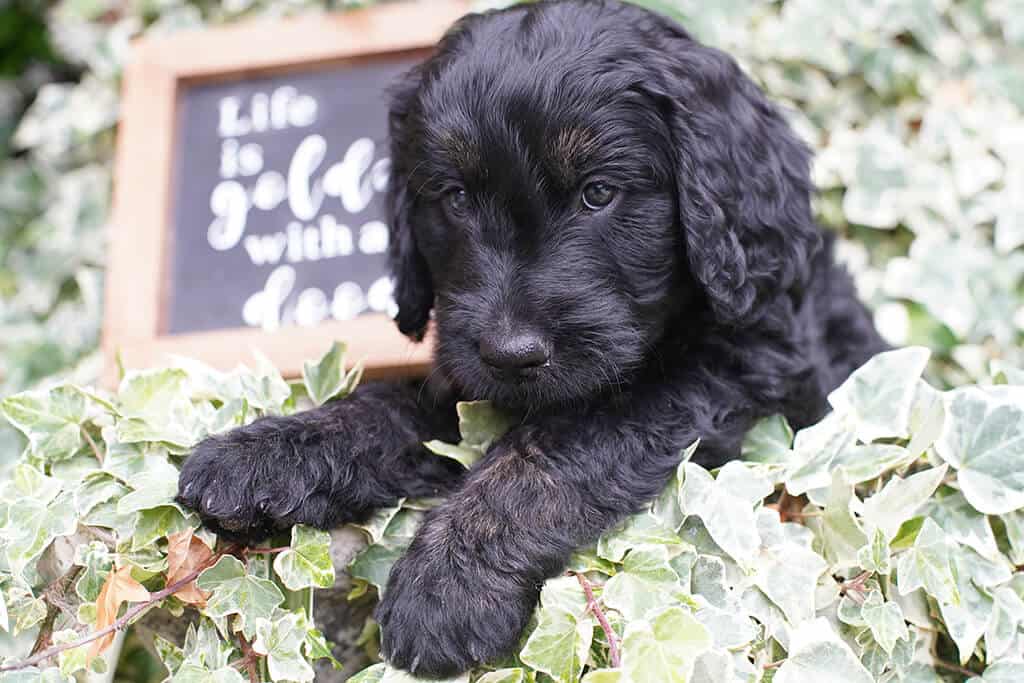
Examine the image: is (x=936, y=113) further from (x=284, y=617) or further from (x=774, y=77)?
(x=284, y=617)

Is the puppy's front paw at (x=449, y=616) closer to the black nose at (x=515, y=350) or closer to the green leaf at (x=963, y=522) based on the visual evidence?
the black nose at (x=515, y=350)

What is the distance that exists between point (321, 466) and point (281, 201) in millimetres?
1532

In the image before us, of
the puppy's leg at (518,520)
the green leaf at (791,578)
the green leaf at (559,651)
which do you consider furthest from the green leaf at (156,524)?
the green leaf at (791,578)

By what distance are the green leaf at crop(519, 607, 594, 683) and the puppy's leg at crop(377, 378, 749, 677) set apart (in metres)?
0.12

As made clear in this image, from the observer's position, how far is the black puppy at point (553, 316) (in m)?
1.97

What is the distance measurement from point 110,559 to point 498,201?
1.00 meters

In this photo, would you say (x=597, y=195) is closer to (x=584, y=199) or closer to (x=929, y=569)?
(x=584, y=199)

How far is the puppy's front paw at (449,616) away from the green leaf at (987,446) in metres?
0.89

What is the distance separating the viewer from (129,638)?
123 inches

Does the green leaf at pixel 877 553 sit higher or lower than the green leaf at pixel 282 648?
higher

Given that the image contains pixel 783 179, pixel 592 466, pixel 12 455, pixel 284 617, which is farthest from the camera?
pixel 12 455

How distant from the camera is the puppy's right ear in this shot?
2527 millimetres

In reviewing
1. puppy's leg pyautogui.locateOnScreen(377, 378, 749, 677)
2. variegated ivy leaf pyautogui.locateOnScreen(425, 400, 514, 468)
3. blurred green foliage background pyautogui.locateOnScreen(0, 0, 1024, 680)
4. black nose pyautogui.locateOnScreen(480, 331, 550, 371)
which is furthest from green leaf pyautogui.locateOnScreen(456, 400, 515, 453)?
blurred green foliage background pyautogui.locateOnScreen(0, 0, 1024, 680)

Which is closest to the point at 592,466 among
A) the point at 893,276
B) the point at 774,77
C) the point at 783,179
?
the point at 783,179
